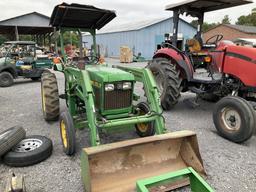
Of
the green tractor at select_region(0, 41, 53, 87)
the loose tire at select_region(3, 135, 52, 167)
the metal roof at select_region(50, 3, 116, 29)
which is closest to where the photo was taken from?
the loose tire at select_region(3, 135, 52, 167)

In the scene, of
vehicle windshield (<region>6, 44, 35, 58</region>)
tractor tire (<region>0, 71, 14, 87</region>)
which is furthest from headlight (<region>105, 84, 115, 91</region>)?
vehicle windshield (<region>6, 44, 35, 58</region>)

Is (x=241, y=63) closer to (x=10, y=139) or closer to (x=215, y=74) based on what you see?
(x=215, y=74)

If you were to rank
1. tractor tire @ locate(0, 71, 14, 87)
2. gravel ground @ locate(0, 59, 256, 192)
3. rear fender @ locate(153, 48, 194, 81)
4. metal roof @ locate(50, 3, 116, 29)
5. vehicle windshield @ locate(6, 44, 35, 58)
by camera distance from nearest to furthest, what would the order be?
gravel ground @ locate(0, 59, 256, 192) → metal roof @ locate(50, 3, 116, 29) → rear fender @ locate(153, 48, 194, 81) → tractor tire @ locate(0, 71, 14, 87) → vehicle windshield @ locate(6, 44, 35, 58)

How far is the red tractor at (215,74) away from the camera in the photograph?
380 centimetres

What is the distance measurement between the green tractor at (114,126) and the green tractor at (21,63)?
5463mm

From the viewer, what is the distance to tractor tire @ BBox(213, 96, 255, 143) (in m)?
3.58

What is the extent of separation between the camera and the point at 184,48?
5.92 meters

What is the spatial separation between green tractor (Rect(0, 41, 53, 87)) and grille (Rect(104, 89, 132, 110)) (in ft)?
23.1

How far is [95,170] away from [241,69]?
3.07m

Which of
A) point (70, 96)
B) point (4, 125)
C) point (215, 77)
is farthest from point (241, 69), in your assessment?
point (4, 125)

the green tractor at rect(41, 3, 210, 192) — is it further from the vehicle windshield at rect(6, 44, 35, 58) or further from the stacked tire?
the vehicle windshield at rect(6, 44, 35, 58)

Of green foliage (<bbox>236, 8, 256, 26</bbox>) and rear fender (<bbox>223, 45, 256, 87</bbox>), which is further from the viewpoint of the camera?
green foliage (<bbox>236, 8, 256, 26</bbox>)

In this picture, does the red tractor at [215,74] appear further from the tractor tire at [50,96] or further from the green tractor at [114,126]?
the tractor tire at [50,96]

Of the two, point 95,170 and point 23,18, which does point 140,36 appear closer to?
point 23,18
